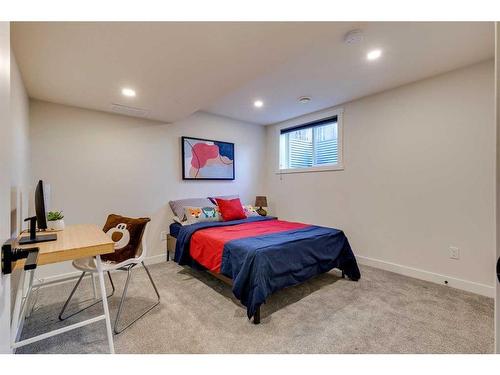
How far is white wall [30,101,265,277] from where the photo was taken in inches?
106

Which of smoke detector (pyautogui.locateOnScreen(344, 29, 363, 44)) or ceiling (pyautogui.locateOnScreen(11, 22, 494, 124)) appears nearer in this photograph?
ceiling (pyautogui.locateOnScreen(11, 22, 494, 124))

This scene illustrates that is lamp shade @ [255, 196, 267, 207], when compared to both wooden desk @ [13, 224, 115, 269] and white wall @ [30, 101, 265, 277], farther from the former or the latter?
wooden desk @ [13, 224, 115, 269]

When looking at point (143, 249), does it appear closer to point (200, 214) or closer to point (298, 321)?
point (200, 214)

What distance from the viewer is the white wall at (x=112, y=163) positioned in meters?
2.68

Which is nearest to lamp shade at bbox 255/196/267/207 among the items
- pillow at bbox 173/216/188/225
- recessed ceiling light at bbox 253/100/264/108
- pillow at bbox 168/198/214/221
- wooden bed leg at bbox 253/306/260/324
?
pillow at bbox 168/198/214/221

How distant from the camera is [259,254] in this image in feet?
6.51

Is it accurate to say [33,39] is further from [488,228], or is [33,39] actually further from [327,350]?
[488,228]

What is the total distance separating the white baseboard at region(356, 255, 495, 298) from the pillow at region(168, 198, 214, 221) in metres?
2.37

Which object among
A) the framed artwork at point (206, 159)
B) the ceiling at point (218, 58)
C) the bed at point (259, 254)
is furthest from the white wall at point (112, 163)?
the bed at point (259, 254)

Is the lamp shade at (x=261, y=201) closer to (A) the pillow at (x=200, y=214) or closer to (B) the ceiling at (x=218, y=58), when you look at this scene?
(A) the pillow at (x=200, y=214)

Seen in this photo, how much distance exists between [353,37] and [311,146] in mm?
2217

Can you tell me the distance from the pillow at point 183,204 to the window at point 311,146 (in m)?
1.57

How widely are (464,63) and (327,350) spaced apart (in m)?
2.95

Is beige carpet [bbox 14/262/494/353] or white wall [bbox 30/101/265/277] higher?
white wall [bbox 30/101/265/277]
